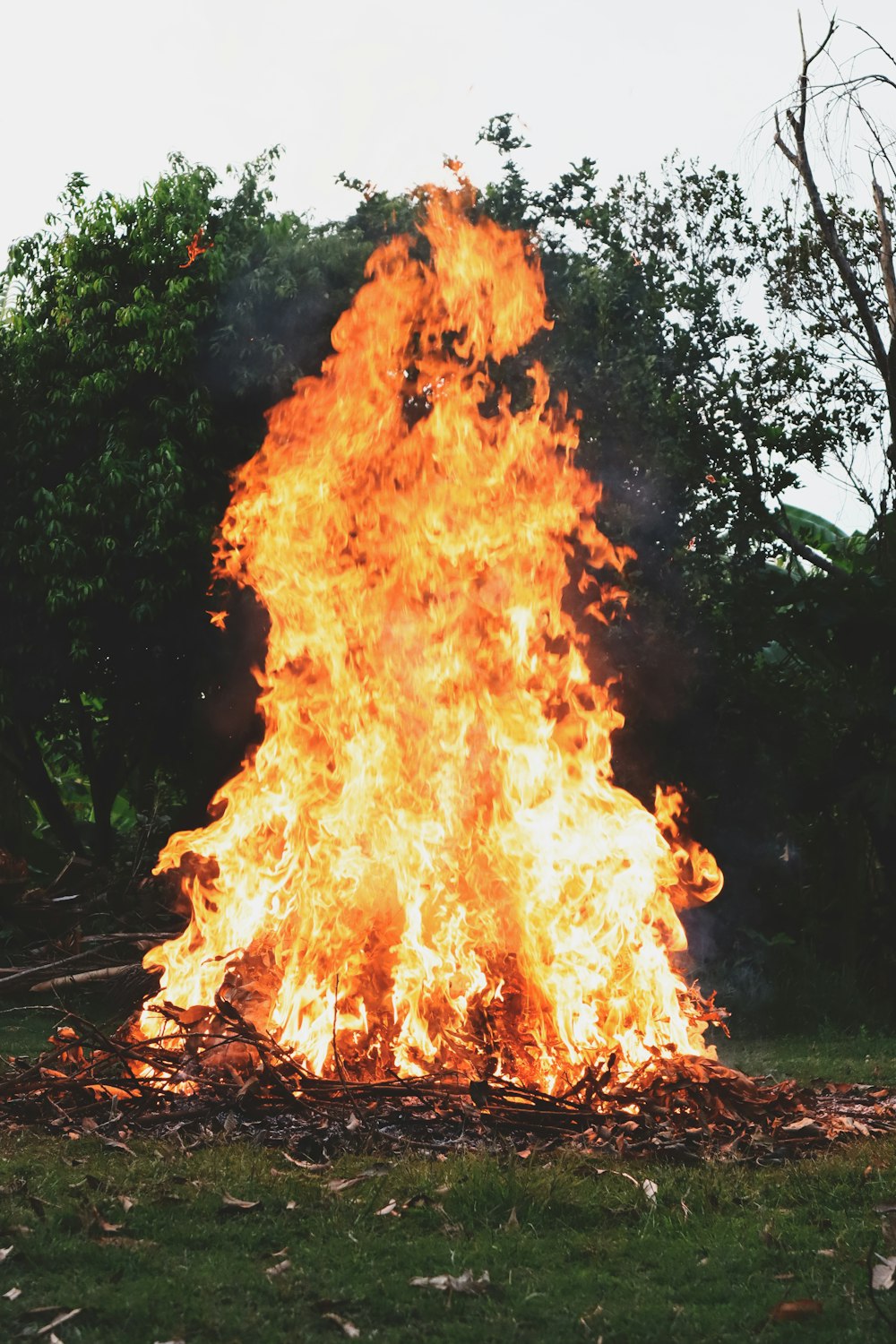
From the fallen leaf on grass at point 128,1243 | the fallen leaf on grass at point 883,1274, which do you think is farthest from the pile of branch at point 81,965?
the fallen leaf on grass at point 883,1274

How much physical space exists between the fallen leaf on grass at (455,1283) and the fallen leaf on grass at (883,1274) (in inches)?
47.7

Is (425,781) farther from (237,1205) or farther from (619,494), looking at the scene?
(619,494)

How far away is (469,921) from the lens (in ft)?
24.1

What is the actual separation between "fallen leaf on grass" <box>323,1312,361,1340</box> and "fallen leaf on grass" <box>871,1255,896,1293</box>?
63.0 inches

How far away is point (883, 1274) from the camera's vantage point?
13.8 ft

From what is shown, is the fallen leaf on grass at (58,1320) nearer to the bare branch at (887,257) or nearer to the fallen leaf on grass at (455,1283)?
the fallen leaf on grass at (455,1283)

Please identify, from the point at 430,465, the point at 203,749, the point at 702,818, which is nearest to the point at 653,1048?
the point at 430,465

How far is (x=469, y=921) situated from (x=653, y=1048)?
1226mm

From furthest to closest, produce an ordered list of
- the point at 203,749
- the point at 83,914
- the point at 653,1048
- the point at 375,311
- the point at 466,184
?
the point at 203,749 → the point at 83,914 → the point at 466,184 → the point at 375,311 → the point at 653,1048

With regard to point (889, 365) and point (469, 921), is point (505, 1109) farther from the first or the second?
point (889, 365)

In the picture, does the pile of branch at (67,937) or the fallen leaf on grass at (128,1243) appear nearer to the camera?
the fallen leaf on grass at (128,1243)

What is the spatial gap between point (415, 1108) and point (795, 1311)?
260cm

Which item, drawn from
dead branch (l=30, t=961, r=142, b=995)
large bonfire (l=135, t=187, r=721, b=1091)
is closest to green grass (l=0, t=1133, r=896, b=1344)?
large bonfire (l=135, t=187, r=721, b=1091)

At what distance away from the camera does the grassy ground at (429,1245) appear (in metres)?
3.91
